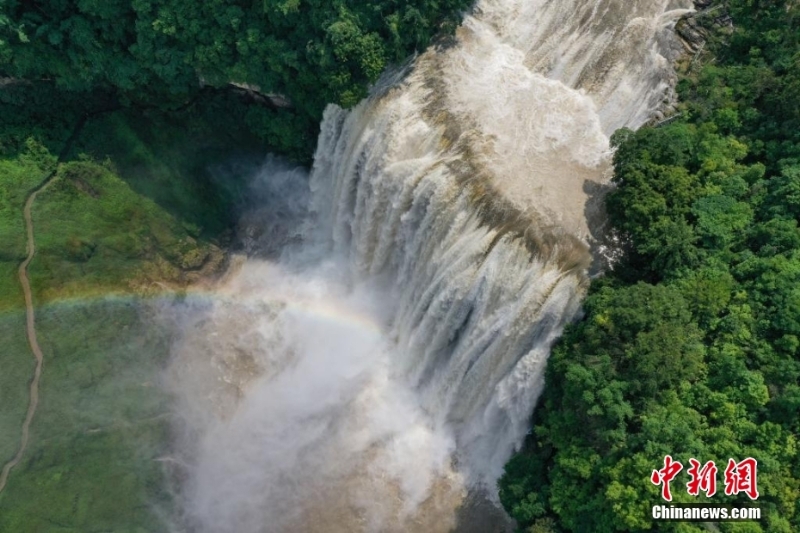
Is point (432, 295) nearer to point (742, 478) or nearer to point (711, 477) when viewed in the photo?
point (711, 477)

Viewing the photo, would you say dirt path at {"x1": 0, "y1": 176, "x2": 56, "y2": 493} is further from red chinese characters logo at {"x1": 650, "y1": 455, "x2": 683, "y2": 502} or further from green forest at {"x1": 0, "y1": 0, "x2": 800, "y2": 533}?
red chinese characters logo at {"x1": 650, "y1": 455, "x2": 683, "y2": 502}

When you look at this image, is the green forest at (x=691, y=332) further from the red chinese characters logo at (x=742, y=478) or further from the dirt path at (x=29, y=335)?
the dirt path at (x=29, y=335)

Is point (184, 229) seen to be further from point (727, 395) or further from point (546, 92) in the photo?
point (727, 395)

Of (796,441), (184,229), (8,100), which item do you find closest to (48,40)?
(8,100)

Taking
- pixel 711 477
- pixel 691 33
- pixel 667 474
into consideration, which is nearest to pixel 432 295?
pixel 667 474

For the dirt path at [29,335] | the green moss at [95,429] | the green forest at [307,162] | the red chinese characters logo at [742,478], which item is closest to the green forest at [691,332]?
the green forest at [307,162]
